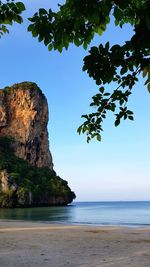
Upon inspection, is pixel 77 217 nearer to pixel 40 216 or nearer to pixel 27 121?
pixel 40 216

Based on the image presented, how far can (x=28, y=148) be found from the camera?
132125 mm

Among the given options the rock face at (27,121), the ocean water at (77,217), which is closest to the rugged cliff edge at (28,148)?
the rock face at (27,121)

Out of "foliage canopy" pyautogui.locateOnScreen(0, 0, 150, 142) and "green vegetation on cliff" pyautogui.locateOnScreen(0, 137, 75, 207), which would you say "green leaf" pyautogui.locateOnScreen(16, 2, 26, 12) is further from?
"green vegetation on cliff" pyautogui.locateOnScreen(0, 137, 75, 207)

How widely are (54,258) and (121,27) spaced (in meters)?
9.18

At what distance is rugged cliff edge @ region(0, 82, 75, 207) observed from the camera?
107 metres

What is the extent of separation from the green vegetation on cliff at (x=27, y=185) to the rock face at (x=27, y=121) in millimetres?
5520

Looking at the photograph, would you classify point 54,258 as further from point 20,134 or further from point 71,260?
point 20,134

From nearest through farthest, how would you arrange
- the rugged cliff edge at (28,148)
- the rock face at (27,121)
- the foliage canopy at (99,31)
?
the foliage canopy at (99,31) < the rugged cliff edge at (28,148) < the rock face at (27,121)

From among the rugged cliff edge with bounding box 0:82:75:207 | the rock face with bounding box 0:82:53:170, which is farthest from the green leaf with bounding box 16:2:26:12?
the rock face with bounding box 0:82:53:170

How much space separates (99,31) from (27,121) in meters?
132

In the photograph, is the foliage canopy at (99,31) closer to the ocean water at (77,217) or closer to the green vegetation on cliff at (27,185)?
the ocean water at (77,217)

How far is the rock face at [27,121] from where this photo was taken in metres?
132

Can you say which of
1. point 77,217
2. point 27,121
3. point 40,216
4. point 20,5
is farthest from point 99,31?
point 27,121

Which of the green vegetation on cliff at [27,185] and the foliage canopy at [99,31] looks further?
the green vegetation on cliff at [27,185]
